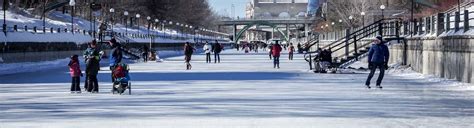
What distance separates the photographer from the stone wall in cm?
2320

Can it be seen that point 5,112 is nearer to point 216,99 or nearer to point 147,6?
point 216,99

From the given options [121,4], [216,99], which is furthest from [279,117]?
[121,4]

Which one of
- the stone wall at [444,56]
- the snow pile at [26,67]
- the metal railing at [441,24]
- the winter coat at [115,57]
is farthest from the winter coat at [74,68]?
the snow pile at [26,67]

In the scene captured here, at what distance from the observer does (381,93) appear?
20547 mm

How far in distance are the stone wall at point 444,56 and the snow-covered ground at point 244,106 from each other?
0.62m

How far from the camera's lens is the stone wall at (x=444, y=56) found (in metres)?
23.2

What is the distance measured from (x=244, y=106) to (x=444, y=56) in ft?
40.4

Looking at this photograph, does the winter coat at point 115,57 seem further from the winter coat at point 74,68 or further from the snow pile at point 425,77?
the snow pile at point 425,77

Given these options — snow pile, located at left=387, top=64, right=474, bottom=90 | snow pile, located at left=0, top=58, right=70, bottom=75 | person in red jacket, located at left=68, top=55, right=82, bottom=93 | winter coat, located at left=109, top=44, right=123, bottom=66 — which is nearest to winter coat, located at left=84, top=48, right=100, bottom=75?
person in red jacket, located at left=68, top=55, right=82, bottom=93

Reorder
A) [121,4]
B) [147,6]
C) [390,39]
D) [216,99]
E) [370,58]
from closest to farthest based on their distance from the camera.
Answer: [216,99], [370,58], [390,39], [121,4], [147,6]

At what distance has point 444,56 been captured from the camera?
26859 millimetres

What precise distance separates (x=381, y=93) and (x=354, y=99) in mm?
2477

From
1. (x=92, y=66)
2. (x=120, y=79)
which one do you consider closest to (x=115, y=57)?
(x=92, y=66)

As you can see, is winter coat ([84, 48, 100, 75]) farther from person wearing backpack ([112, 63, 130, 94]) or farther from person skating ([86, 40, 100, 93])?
person wearing backpack ([112, 63, 130, 94])
